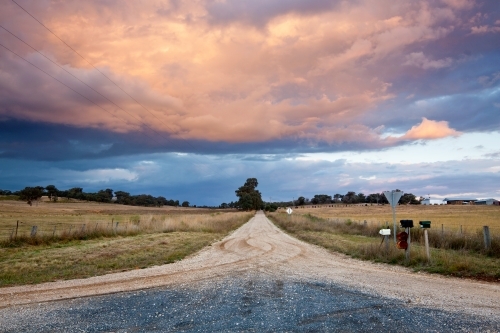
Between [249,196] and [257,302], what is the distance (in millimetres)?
135503

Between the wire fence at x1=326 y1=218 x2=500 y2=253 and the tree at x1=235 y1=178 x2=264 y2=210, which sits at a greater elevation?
the tree at x1=235 y1=178 x2=264 y2=210

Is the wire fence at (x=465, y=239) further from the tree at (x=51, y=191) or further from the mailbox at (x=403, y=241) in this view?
the tree at (x=51, y=191)

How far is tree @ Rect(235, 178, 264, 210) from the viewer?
5620 inches

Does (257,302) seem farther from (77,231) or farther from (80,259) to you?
(77,231)

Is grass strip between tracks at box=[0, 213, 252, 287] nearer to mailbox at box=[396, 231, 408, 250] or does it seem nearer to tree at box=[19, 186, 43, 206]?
mailbox at box=[396, 231, 408, 250]

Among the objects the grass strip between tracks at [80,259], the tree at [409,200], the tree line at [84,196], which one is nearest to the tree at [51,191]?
the tree line at [84,196]

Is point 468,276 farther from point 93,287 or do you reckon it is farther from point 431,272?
point 93,287

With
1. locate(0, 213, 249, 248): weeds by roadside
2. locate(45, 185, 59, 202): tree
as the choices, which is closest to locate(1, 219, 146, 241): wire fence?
locate(0, 213, 249, 248): weeds by roadside

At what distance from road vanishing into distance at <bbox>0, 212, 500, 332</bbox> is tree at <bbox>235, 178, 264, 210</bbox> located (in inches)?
5116

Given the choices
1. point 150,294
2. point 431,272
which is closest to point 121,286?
point 150,294

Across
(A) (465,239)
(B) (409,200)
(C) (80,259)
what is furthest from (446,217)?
(B) (409,200)

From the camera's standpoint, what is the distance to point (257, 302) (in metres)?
8.28

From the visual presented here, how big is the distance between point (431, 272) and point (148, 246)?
14480 mm

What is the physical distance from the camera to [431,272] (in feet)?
40.6
